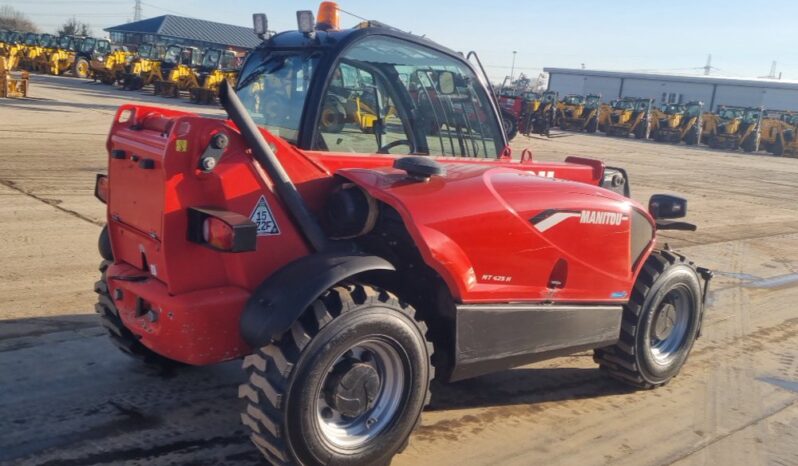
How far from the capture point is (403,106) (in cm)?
450

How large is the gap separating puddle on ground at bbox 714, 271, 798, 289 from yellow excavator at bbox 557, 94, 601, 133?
33742mm

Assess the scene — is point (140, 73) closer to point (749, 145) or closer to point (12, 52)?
point (12, 52)

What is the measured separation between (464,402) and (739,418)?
67.5 inches

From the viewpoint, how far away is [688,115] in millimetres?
40875

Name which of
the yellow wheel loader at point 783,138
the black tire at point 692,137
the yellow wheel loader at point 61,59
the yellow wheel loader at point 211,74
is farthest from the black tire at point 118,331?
the yellow wheel loader at point 61,59

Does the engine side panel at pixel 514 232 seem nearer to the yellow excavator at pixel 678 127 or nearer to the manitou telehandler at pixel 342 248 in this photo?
the manitou telehandler at pixel 342 248

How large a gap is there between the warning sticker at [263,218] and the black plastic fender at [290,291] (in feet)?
0.61

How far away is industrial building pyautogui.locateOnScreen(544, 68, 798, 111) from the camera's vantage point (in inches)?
2425

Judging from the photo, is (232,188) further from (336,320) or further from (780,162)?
(780,162)

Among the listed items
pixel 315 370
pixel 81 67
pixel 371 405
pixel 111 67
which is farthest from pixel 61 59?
pixel 315 370

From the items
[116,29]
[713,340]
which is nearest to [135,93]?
[713,340]

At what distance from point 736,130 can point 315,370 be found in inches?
1569

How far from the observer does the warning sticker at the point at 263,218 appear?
143 inches

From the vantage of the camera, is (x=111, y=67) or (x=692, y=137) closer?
(x=111, y=67)
